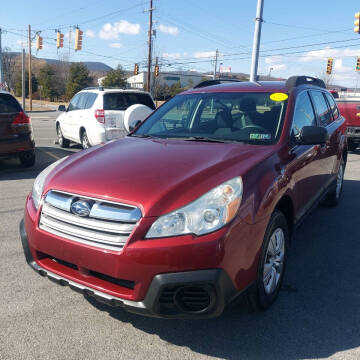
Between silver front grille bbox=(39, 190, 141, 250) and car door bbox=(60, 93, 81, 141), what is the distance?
806 cm

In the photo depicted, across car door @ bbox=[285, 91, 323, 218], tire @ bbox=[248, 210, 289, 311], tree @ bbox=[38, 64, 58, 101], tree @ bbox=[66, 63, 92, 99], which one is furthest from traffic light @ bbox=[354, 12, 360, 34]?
tree @ bbox=[38, 64, 58, 101]

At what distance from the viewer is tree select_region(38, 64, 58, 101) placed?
199 feet

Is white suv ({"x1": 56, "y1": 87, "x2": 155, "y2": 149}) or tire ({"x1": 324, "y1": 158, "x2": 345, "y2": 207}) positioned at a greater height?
white suv ({"x1": 56, "y1": 87, "x2": 155, "y2": 149})

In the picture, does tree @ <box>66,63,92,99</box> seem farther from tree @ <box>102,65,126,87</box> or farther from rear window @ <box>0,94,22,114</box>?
rear window @ <box>0,94,22,114</box>

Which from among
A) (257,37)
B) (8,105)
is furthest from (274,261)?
(257,37)

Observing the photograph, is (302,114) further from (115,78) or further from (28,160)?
(115,78)

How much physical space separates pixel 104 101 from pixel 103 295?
735cm

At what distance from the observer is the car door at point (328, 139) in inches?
171

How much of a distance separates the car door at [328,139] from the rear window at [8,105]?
562 cm

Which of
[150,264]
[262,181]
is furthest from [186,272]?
[262,181]

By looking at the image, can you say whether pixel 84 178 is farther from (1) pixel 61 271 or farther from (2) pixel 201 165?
(2) pixel 201 165

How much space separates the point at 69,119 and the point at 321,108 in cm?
757

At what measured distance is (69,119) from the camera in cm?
1046

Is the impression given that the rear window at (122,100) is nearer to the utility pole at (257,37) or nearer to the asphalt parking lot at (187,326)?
the utility pole at (257,37)
